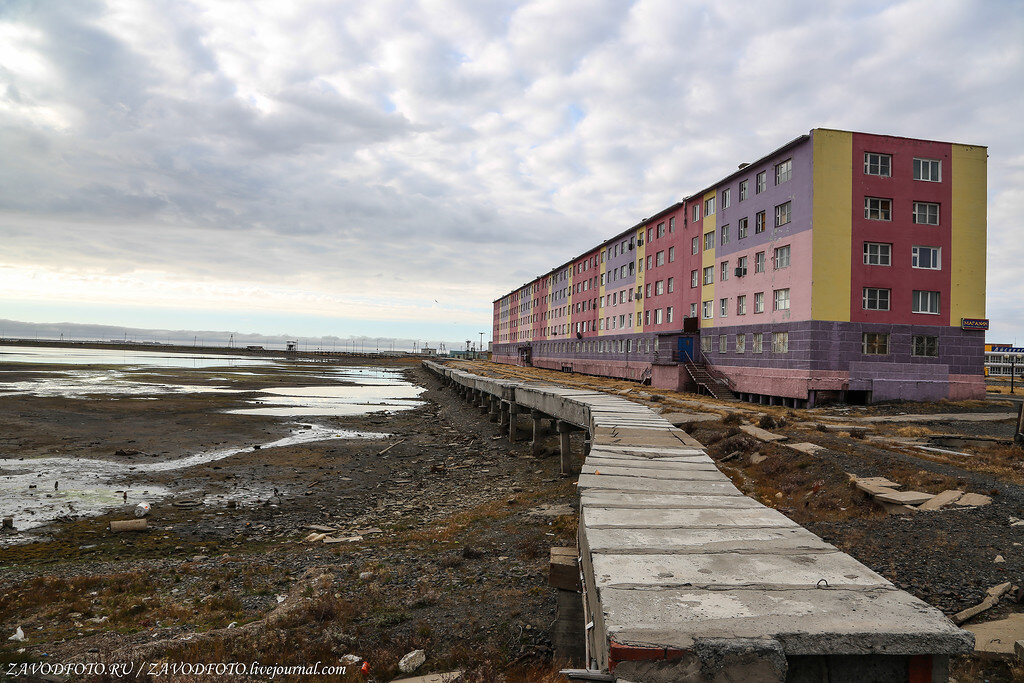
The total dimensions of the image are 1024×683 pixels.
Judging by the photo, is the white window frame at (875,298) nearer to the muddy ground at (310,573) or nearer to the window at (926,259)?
the window at (926,259)

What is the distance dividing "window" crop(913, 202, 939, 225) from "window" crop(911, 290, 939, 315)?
3.70 meters

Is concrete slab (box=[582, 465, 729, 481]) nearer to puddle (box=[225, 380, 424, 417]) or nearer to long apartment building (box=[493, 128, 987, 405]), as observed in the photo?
long apartment building (box=[493, 128, 987, 405])

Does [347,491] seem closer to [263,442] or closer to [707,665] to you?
[263,442]

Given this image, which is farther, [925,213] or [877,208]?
[925,213]

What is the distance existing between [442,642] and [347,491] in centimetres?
944

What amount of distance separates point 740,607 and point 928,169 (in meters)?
34.5

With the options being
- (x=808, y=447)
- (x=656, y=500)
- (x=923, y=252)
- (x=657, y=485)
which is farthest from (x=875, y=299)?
(x=656, y=500)

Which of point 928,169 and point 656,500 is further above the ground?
point 928,169

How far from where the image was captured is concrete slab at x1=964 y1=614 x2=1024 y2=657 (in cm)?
461

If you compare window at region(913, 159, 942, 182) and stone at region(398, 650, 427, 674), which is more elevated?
window at region(913, 159, 942, 182)

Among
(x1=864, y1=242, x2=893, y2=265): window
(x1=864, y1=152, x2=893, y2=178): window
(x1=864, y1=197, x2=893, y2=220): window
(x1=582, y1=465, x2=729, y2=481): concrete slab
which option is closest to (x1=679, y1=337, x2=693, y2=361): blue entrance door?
(x1=864, y1=242, x2=893, y2=265): window

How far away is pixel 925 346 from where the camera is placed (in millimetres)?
28125

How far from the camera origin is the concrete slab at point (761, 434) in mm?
14312

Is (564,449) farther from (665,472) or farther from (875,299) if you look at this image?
(875,299)
